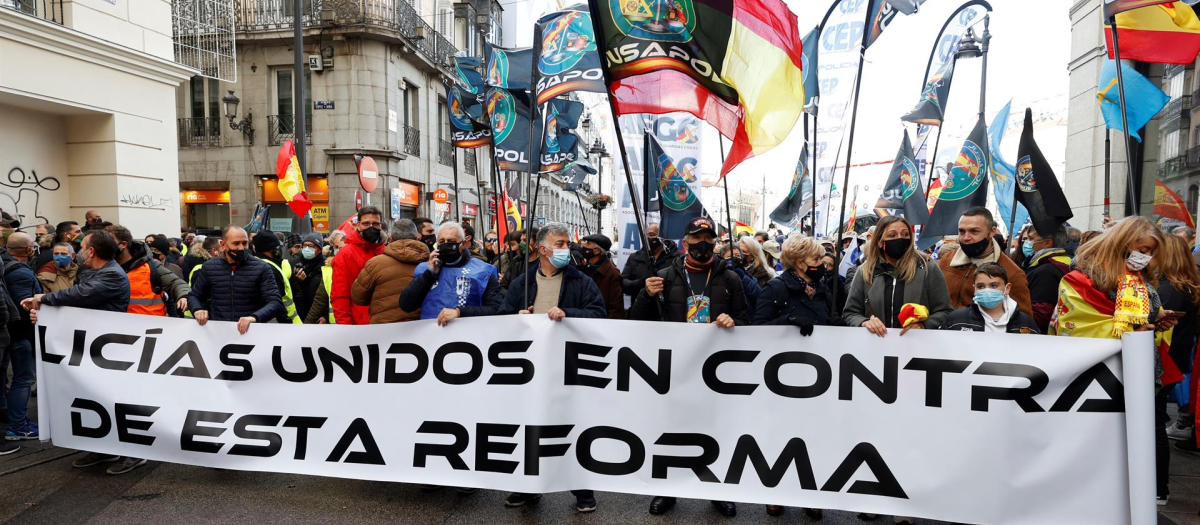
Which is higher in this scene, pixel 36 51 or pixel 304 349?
pixel 36 51

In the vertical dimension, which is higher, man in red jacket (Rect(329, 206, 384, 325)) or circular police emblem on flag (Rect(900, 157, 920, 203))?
circular police emblem on flag (Rect(900, 157, 920, 203))

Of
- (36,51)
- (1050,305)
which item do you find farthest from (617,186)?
(36,51)

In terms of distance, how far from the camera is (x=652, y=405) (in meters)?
3.84

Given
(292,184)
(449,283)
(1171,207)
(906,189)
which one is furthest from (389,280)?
(1171,207)

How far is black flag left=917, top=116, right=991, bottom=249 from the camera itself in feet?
24.8

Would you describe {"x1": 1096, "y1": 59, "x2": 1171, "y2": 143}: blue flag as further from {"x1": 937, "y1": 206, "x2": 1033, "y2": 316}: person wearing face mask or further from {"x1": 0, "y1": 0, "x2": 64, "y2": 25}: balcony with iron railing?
{"x1": 0, "y1": 0, "x2": 64, "y2": 25}: balcony with iron railing

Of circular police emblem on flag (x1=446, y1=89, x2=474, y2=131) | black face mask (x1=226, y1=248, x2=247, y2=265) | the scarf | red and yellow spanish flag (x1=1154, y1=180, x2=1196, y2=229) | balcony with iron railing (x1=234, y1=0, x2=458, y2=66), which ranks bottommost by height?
the scarf

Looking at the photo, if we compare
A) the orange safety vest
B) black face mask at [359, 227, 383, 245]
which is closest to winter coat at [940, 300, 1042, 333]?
black face mask at [359, 227, 383, 245]

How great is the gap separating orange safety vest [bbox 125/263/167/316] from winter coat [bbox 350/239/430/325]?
71.9 inches

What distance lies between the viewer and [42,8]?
388 inches

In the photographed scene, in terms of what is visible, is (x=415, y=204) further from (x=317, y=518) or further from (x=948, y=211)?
(x=317, y=518)

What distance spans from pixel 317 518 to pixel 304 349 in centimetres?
98

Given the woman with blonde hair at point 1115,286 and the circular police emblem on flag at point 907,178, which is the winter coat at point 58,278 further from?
the circular police emblem on flag at point 907,178

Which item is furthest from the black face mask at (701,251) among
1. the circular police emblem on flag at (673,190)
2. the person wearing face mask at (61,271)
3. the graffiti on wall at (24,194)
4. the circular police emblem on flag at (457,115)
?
the graffiti on wall at (24,194)
